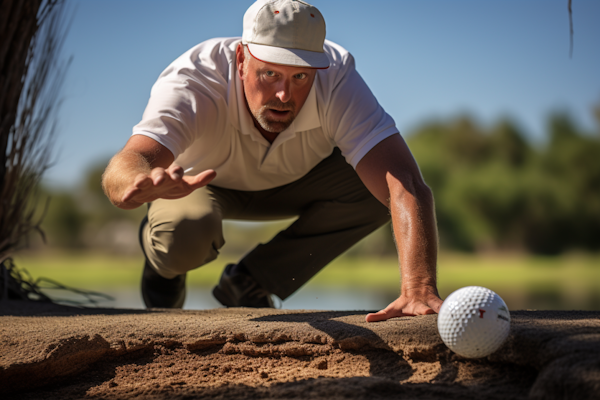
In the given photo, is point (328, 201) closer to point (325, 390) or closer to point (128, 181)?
point (128, 181)

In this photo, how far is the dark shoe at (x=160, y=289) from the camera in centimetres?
280

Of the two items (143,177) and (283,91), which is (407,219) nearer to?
(283,91)

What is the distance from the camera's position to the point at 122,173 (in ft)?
5.28

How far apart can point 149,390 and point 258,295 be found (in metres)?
1.40

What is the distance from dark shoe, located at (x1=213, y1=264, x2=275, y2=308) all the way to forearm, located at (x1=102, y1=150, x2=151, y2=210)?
115 cm

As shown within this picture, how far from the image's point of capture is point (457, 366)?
140cm

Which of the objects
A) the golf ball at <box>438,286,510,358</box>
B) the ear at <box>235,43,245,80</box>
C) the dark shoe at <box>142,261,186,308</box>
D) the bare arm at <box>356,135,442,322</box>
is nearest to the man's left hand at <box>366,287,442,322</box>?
the bare arm at <box>356,135,442,322</box>

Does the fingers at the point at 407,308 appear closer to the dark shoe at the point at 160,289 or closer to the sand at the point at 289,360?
the sand at the point at 289,360

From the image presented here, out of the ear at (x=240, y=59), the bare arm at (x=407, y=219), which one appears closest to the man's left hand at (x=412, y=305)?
the bare arm at (x=407, y=219)

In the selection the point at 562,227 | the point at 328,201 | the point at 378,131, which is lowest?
the point at 562,227

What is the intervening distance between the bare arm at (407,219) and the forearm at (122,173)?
2.84 ft

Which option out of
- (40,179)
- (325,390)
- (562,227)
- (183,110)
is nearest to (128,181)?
(183,110)

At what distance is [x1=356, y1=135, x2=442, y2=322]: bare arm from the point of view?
1.69 m

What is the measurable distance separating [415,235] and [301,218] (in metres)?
1.11
